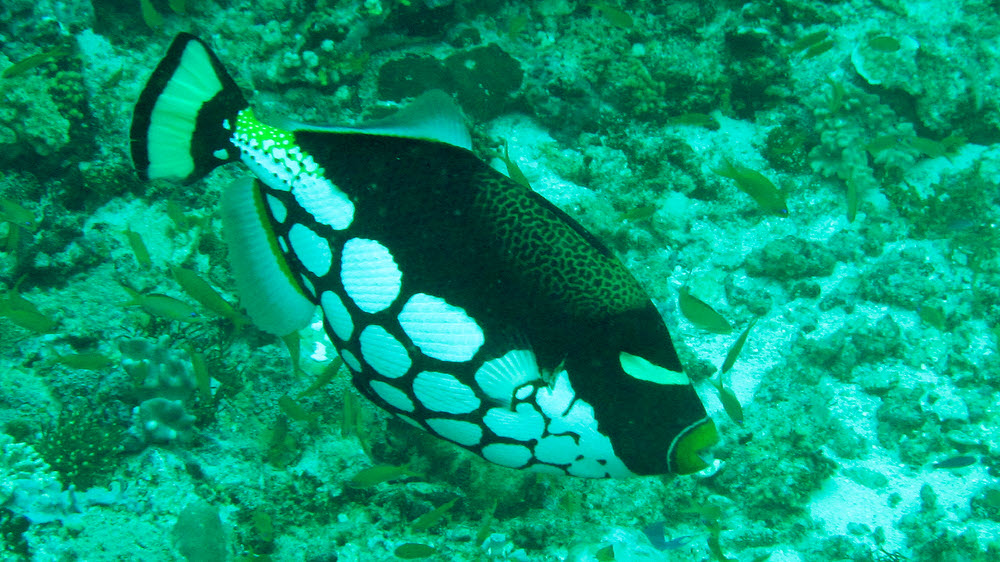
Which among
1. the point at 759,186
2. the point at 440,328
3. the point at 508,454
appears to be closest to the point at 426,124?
the point at 440,328

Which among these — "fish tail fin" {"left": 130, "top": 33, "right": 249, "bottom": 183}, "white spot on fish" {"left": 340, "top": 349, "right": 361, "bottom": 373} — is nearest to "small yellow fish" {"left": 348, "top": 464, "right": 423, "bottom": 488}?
"white spot on fish" {"left": 340, "top": 349, "right": 361, "bottom": 373}

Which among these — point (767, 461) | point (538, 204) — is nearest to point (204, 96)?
point (538, 204)

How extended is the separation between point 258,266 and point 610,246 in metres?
3.03

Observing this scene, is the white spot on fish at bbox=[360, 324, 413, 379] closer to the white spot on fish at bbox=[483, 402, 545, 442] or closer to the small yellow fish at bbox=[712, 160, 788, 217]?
the white spot on fish at bbox=[483, 402, 545, 442]

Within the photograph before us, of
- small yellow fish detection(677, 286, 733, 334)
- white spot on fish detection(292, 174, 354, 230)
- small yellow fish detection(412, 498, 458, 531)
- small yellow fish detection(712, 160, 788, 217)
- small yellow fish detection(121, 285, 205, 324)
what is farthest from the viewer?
small yellow fish detection(712, 160, 788, 217)

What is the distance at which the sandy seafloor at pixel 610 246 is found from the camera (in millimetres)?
2943

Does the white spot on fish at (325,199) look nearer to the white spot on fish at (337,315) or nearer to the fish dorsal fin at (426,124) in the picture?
the fish dorsal fin at (426,124)

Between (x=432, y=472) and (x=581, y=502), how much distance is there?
0.97 metres

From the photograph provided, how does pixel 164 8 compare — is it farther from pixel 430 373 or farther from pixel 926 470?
pixel 926 470

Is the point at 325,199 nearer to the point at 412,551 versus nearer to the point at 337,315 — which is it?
the point at 337,315

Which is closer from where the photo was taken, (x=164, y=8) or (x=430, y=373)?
(x=430, y=373)

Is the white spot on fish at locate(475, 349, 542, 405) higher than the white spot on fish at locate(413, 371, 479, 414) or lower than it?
higher

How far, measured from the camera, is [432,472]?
3.25 metres

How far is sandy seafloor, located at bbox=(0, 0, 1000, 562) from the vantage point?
2.94 meters
